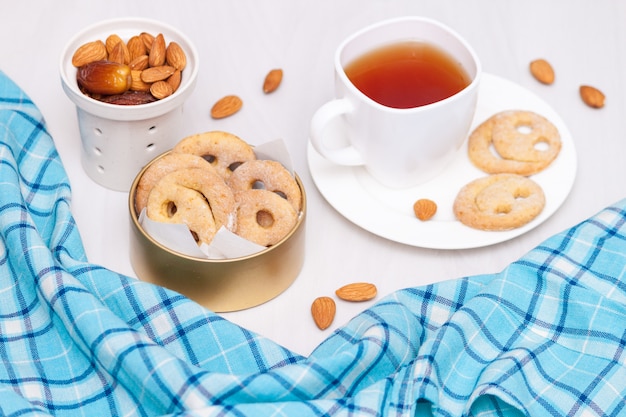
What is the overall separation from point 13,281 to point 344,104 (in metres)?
0.44

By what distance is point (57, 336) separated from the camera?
1.09 meters

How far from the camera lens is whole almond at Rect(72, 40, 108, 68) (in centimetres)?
124

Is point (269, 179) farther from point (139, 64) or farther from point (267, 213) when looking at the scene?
point (139, 64)

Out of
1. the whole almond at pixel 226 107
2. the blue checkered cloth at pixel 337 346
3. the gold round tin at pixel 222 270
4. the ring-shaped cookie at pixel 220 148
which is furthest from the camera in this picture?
the whole almond at pixel 226 107

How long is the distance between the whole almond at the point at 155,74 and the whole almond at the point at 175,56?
0.02 m

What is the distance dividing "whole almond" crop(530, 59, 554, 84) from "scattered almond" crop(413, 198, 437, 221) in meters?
0.33

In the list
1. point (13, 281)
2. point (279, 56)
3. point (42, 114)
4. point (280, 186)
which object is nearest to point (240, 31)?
point (279, 56)

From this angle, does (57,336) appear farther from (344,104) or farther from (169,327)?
(344,104)

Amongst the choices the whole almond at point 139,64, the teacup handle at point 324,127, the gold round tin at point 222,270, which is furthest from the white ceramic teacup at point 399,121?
the whole almond at point 139,64

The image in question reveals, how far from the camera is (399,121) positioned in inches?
47.1

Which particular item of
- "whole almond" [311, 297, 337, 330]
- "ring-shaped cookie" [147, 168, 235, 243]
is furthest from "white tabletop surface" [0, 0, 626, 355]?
"ring-shaped cookie" [147, 168, 235, 243]

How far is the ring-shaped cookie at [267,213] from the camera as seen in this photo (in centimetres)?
113

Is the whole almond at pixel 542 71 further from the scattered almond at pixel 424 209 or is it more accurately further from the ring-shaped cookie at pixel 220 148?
the ring-shaped cookie at pixel 220 148

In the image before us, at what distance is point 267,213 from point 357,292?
145 millimetres
